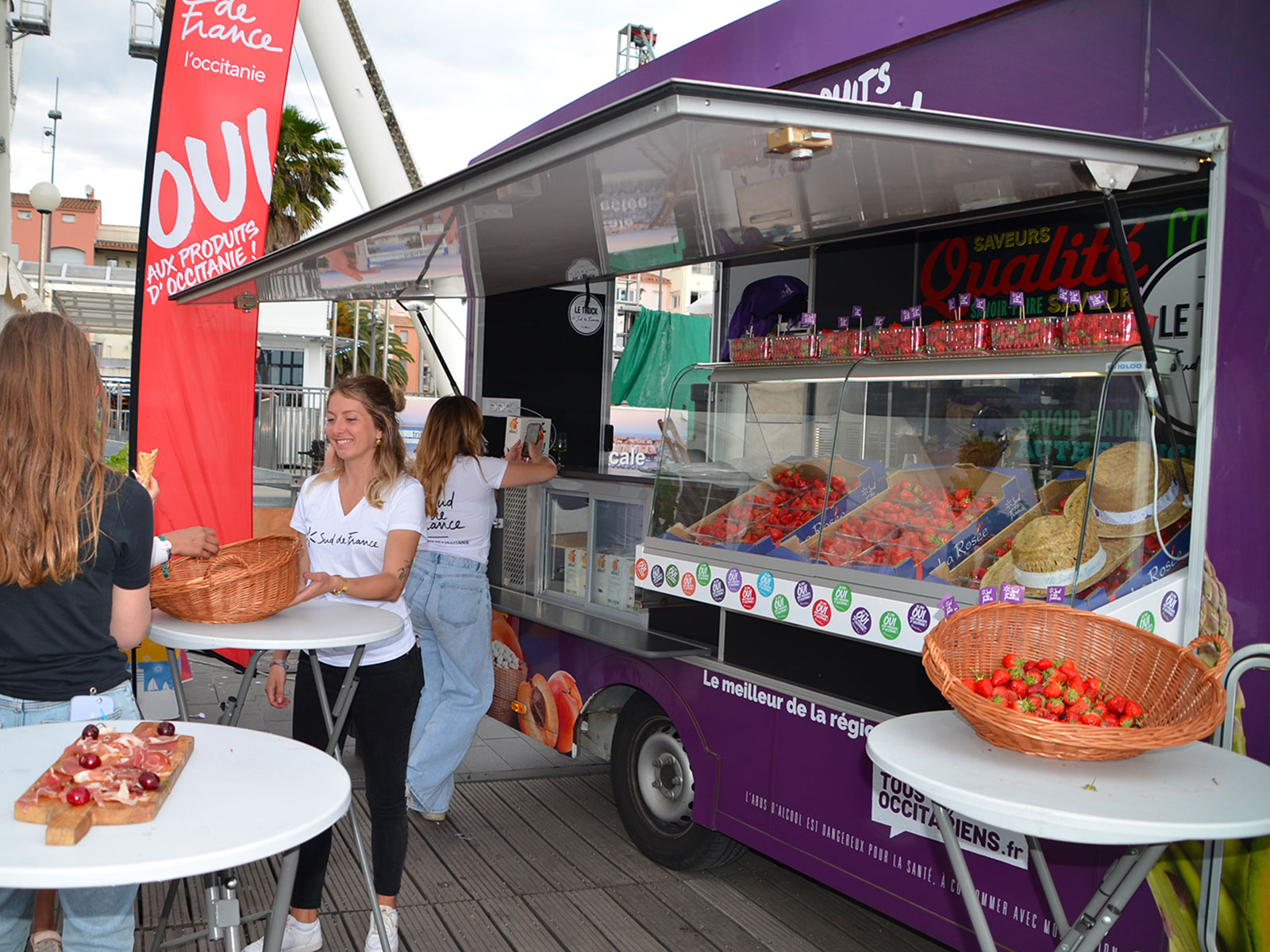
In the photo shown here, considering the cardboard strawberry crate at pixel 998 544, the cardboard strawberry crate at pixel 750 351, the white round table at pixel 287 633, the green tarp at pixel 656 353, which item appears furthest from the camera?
the green tarp at pixel 656 353

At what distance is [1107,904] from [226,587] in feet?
7.33

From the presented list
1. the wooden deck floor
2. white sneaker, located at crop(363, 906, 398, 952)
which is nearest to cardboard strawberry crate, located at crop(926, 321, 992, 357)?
the wooden deck floor

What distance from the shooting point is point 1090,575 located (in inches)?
112

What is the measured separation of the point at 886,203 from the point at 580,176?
108 cm

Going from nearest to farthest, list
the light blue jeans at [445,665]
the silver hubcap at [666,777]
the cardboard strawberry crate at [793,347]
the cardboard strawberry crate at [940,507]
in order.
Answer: the cardboard strawberry crate at [940,507], the cardboard strawberry crate at [793,347], the silver hubcap at [666,777], the light blue jeans at [445,665]

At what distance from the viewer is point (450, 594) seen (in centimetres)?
464

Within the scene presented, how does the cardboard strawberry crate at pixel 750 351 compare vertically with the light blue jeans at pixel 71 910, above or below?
above

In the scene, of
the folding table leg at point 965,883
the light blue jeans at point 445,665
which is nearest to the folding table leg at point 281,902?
the folding table leg at point 965,883

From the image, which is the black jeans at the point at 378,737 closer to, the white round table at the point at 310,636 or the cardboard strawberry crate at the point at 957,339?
the white round table at the point at 310,636

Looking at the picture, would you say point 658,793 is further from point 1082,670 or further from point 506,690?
point 1082,670

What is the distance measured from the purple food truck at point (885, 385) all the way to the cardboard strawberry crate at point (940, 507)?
1 cm

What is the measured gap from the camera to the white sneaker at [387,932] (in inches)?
127

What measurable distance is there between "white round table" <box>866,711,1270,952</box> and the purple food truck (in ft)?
1.95

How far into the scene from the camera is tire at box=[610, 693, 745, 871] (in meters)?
4.14
